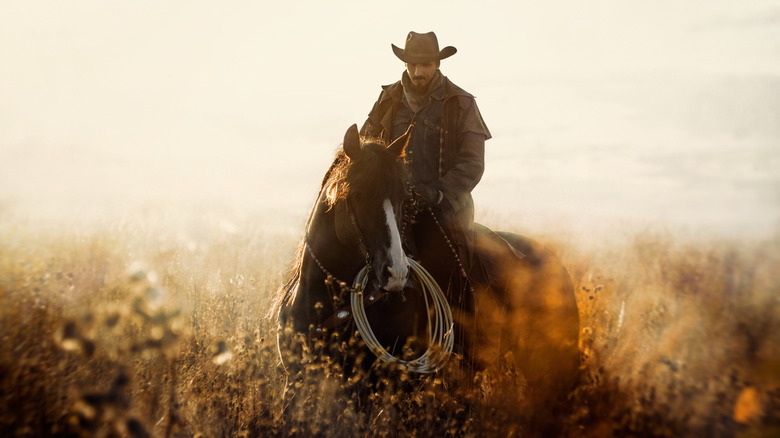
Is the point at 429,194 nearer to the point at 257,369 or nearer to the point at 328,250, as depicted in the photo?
the point at 328,250

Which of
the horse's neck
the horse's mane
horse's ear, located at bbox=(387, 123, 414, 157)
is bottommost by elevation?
the horse's neck

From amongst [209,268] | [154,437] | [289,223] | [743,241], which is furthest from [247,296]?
[743,241]

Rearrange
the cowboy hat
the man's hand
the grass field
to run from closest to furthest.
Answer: the grass field → the man's hand → the cowboy hat

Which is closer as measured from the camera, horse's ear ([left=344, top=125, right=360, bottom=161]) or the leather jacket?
horse's ear ([left=344, top=125, right=360, bottom=161])

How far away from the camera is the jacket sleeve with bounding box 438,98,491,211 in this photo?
531 cm

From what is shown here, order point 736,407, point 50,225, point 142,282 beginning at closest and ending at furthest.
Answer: point 142,282
point 736,407
point 50,225

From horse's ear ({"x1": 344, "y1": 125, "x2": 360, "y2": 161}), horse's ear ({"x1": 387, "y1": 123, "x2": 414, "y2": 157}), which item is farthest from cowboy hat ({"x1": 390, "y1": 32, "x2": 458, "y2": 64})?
horse's ear ({"x1": 344, "y1": 125, "x2": 360, "y2": 161})

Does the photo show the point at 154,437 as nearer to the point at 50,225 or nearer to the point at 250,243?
the point at 50,225

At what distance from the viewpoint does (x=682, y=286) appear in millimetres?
8148

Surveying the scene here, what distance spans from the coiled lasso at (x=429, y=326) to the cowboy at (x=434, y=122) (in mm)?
621

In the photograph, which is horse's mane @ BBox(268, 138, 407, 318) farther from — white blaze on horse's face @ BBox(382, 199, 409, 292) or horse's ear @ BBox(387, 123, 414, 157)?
white blaze on horse's face @ BBox(382, 199, 409, 292)

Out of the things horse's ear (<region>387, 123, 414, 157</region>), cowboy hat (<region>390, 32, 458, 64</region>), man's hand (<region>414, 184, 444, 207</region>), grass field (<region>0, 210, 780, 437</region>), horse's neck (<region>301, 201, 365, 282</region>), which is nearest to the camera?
grass field (<region>0, 210, 780, 437</region>)

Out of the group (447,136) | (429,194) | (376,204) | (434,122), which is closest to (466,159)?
(447,136)

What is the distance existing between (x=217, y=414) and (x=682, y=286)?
646 cm
